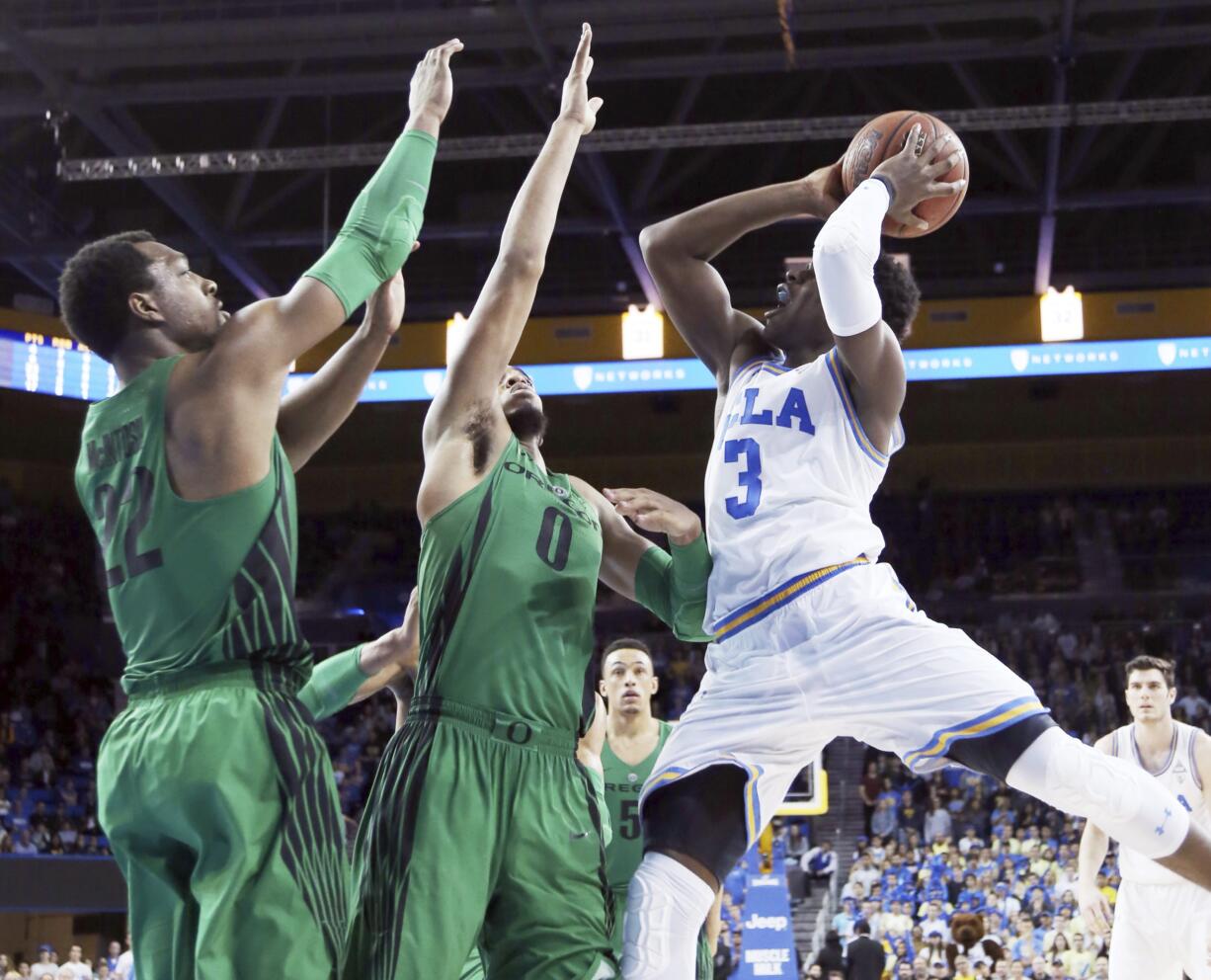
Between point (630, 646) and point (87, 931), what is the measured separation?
18005 mm

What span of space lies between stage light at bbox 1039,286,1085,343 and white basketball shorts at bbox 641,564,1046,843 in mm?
15823

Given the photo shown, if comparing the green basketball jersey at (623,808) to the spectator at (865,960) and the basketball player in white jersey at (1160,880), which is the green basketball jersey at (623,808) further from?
the spectator at (865,960)

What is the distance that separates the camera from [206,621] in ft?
10.9

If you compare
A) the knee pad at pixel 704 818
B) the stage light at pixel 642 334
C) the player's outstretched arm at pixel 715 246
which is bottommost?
the knee pad at pixel 704 818

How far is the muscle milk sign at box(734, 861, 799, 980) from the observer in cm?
1125

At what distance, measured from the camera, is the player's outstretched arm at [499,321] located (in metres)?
3.91

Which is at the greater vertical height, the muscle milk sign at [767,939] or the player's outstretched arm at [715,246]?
the player's outstretched arm at [715,246]

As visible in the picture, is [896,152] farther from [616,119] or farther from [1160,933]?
[616,119]

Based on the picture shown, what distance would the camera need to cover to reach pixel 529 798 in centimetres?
363

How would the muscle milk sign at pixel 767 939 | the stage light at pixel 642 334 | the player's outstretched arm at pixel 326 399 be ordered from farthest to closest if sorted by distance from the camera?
1. the stage light at pixel 642 334
2. the muscle milk sign at pixel 767 939
3. the player's outstretched arm at pixel 326 399

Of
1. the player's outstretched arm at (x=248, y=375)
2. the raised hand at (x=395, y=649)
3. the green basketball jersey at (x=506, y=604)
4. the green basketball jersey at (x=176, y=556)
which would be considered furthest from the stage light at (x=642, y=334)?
the green basketball jersey at (x=176, y=556)

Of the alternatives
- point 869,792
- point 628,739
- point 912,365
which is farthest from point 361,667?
point 912,365

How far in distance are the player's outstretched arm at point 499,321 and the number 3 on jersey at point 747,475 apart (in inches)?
28.1

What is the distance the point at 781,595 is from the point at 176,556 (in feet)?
5.41
